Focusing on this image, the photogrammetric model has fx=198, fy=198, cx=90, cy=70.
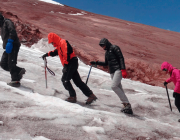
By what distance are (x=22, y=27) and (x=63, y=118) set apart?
13122 mm

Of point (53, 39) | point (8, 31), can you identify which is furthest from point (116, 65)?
point (8, 31)

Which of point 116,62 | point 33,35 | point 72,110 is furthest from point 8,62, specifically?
point 33,35

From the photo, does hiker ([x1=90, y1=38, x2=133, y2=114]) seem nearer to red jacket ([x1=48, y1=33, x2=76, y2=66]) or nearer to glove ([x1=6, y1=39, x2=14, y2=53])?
red jacket ([x1=48, y1=33, x2=76, y2=66])

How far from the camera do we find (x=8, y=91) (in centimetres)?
489

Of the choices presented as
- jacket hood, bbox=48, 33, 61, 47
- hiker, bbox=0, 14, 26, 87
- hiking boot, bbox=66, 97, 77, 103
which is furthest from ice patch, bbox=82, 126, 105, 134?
hiker, bbox=0, 14, 26, 87

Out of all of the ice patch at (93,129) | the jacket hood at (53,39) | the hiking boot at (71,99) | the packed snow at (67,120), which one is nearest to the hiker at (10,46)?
the packed snow at (67,120)

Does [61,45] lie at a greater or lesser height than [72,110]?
greater

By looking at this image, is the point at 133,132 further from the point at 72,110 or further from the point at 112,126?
the point at 72,110

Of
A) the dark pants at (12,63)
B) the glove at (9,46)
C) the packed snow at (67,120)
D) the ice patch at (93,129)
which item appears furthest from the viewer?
the dark pants at (12,63)

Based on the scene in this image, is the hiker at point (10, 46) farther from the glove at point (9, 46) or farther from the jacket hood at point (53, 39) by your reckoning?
the jacket hood at point (53, 39)

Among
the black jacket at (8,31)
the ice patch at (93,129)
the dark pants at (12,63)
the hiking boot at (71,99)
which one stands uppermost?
the black jacket at (8,31)

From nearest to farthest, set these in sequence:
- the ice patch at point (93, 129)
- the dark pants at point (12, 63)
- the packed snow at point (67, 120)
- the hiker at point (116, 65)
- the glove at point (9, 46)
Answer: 1. the packed snow at point (67, 120)
2. the ice patch at point (93, 129)
3. the hiker at point (116, 65)
4. the glove at point (9, 46)
5. the dark pants at point (12, 63)

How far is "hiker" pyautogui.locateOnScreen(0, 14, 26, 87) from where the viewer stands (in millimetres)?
4932

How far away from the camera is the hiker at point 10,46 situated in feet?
16.2
